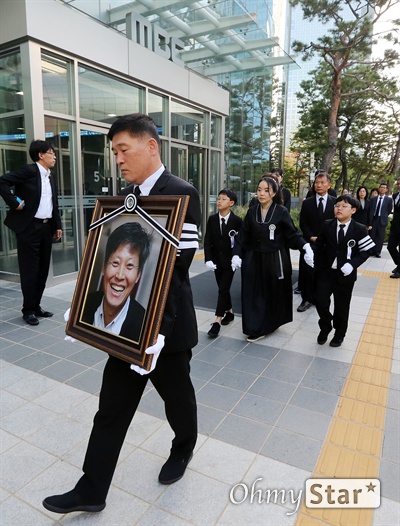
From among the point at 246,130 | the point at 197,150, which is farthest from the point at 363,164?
the point at 197,150

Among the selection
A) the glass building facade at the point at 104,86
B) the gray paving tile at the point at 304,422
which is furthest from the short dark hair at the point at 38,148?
the gray paving tile at the point at 304,422

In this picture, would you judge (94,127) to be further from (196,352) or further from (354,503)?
(354,503)

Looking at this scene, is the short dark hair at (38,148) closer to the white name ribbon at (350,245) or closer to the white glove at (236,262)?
the white glove at (236,262)

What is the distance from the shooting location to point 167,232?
1.53m

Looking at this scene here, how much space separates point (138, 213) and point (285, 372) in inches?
93.9

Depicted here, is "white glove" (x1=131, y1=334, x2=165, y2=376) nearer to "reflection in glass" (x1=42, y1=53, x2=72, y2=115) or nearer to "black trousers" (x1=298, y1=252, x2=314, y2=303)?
"black trousers" (x1=298, y1=252, x2=314, y2=303)

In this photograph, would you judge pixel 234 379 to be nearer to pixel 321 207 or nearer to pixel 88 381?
pixel 88 381

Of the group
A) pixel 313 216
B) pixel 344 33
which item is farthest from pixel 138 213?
pixel 344 33

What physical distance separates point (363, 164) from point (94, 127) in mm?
19224

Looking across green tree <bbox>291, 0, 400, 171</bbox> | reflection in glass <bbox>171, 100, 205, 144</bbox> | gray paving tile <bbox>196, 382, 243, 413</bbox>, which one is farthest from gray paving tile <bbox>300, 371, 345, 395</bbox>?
green tree <bbox>291, 0, 400, 171</bbox>

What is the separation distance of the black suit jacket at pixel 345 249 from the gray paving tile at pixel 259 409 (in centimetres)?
164

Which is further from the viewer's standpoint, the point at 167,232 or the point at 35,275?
the point at 35,275

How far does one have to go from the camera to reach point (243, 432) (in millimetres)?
2545

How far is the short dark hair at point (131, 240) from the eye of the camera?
1.60 m
